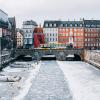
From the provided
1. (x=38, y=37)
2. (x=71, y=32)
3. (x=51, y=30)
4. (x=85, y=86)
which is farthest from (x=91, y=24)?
(x=85, y=86)

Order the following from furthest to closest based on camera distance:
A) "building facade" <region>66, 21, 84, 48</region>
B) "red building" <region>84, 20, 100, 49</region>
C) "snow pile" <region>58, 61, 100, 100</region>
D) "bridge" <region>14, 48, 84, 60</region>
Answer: "building facade" <region>66, 21, 84, 48</region> < "red building" <region>84, 20, 100, 49</region> < "bridge" <region>14, 48, 84, 60</region> < "snow pile" <region>58, 61, 100, 100</region>

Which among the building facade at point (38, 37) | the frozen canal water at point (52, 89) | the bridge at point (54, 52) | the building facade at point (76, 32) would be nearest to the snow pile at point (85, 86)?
the frozen canal water at point (52, 89)

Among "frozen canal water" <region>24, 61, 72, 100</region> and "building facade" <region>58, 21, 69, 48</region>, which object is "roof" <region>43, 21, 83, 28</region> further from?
"frozen canal water" <region>24, 61, 72, 100</region>

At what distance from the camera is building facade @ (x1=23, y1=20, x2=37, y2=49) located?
158900 millimetres

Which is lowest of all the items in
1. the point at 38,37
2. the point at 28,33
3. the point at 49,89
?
the point at 49,89

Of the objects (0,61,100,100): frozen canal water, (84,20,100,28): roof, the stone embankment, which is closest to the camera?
(0,61,100,100): frozen canal water

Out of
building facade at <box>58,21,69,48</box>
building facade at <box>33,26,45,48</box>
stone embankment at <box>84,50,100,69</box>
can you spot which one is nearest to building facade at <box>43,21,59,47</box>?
building facade at <box>58,21,69,48</box>

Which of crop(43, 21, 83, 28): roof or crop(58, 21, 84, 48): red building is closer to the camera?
crop(58, 21, 84, 48): red building

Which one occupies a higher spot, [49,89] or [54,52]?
[54,52]

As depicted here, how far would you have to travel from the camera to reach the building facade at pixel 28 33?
521 feet

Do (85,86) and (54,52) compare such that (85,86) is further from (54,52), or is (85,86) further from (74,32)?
(74,32)

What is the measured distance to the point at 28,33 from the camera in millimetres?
161125

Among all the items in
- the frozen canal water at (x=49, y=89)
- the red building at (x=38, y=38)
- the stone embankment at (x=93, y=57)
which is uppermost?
the red building at (x=38, y=38)

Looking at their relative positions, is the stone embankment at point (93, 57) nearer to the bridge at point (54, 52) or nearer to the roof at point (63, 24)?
the bridge at point (54, 52)
